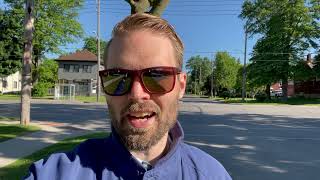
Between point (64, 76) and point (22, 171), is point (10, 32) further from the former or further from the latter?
point (22, 171)

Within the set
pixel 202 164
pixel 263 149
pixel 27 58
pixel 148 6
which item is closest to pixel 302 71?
pixel 27 58

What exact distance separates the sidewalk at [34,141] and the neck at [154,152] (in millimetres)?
8165

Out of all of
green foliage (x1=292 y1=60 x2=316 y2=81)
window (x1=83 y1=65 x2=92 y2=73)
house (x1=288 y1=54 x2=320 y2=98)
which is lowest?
house (x1=288 y1=54 x2=320 y2=98)

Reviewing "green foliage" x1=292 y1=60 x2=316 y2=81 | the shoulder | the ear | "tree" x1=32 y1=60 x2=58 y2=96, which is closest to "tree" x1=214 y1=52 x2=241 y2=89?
"tree" x1=32 y1=60 x2=58 y2=96

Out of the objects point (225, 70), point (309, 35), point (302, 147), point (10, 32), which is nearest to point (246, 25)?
point (309, 35)

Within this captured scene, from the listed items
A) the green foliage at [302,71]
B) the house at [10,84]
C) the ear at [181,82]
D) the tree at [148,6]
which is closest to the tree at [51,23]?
the house at [10,84]

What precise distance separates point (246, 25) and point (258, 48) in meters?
3.57

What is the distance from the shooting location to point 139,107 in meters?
1.88

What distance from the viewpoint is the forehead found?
76.6 inches

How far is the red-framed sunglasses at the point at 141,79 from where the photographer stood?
193 centimetres

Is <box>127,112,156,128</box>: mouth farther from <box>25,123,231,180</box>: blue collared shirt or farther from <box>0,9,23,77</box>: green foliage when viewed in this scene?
<box>0,9,23,77</box>: green foliage

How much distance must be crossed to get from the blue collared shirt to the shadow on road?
7607mm

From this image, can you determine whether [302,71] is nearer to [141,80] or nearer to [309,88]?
[309,88]

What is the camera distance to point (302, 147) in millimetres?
14680
